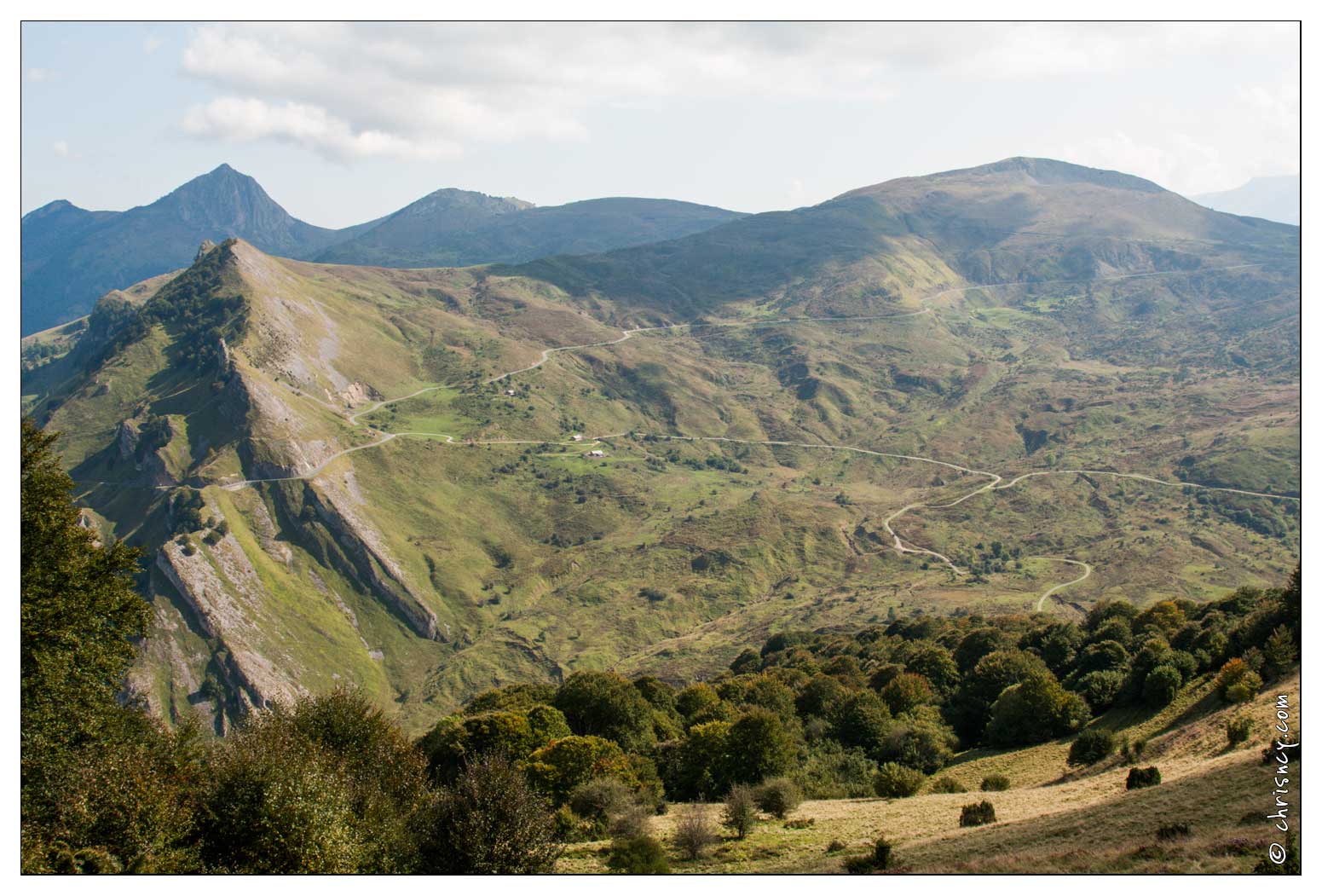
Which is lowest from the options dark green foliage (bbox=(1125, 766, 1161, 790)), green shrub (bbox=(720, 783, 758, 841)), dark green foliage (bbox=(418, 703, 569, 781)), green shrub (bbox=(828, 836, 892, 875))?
dark green foliage (bbox=(418, 703, 569, 781))

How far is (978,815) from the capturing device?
37.1 m

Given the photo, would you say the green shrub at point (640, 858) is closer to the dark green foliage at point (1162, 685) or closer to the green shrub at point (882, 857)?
the green shrub at point (882, 857)

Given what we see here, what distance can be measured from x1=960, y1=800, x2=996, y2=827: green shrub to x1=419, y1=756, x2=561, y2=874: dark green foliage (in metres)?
15.9

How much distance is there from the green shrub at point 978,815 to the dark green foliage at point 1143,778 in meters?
5.29

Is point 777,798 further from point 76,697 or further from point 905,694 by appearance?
point 76,697

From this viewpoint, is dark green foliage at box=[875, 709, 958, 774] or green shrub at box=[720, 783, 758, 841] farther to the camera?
dark green foliage at box=[875, 709, 958, 774]

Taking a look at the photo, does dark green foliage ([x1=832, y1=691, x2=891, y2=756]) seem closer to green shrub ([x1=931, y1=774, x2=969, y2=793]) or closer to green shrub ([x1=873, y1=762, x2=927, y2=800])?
green shrub ([x1=873, y1=762, x2=927, y2=800])

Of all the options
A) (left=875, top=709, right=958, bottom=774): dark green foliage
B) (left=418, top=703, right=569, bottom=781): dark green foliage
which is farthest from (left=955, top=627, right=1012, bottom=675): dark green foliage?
(left=418, top=703, right=569, bottom=781): dark green foliage

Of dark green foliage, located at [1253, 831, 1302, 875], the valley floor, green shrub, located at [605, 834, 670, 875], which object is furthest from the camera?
green shrub, located at [605, 834, 670, 875]

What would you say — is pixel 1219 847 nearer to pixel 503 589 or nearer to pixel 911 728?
pixel 911 728

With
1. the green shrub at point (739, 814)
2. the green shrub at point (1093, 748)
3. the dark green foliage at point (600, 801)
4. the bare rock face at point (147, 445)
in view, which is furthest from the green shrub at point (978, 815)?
the bare rock face at point (147, 445)

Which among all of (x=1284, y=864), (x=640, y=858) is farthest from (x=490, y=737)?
(x=1284, y=864)

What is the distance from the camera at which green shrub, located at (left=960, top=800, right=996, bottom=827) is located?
36.9 m

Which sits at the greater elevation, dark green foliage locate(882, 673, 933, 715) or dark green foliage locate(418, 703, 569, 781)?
dark green foliage locate(418, 703, 569, 781)
